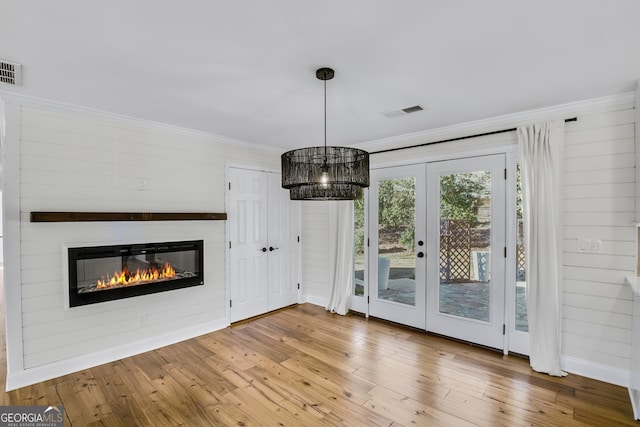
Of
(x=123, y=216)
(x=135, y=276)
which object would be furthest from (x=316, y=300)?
(x=123, y=216)

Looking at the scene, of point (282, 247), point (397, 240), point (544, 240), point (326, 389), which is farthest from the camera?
point (282, 247)

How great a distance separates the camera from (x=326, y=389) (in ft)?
8.67

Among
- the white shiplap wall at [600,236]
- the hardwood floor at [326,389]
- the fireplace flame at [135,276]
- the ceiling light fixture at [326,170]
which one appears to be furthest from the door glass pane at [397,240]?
the fireplace flame at [135,276]

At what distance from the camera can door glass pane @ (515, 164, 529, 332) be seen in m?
3.20

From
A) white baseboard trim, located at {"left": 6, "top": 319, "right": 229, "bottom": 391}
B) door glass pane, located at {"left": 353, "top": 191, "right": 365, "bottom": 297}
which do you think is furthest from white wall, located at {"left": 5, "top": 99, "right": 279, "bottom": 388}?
door glass pane, located at {"left": 353, "top": 191, "right": 365, "bottom": 297}

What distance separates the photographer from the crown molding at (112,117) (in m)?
2.67

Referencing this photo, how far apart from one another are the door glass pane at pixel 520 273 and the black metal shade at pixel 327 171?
1934 millimetres

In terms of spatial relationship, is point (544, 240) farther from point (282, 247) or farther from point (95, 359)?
point (95, 359)

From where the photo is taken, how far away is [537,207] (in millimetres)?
2979

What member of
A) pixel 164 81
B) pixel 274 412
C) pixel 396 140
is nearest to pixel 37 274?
pixel 164 81

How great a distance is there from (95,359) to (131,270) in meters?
0.89

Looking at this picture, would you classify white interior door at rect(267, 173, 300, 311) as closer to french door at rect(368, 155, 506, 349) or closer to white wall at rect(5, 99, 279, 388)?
white wall at rect(5, 99, 279, 388)

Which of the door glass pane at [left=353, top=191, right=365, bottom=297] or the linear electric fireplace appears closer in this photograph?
the linear electric fireplace

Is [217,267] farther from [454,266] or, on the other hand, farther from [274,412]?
[454,266]
